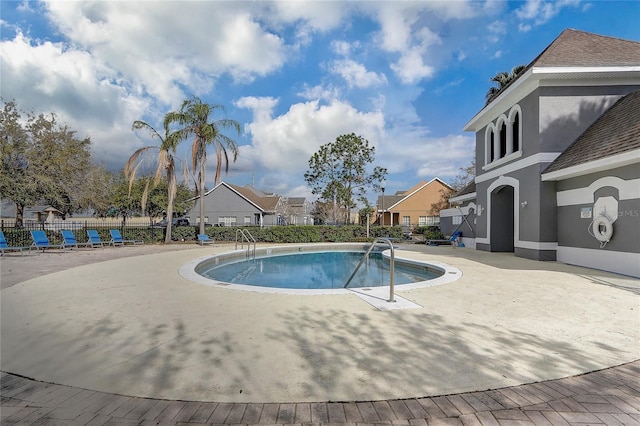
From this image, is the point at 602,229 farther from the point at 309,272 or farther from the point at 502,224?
the point at 309,272

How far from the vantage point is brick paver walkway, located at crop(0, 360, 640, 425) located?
2.23 meters

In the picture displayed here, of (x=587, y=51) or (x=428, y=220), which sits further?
(x=428, y=220)

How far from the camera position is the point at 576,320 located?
4480mm

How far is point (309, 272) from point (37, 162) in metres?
16.3

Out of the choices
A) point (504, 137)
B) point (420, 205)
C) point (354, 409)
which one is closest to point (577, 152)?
point (504, 137)

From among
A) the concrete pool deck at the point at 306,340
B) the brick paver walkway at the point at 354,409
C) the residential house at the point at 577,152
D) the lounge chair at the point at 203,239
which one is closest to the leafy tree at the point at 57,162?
the lounge chair at the point at 203,239

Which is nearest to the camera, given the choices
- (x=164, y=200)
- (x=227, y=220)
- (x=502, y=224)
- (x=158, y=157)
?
(x=502, y=224)

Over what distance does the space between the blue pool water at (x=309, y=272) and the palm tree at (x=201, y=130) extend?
25.5ft

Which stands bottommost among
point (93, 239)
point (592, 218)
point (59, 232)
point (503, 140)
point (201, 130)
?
point (93, 239)

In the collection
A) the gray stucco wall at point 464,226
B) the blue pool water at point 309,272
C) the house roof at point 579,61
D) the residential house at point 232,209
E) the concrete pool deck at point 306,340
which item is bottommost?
the blue pool water at point 309,272

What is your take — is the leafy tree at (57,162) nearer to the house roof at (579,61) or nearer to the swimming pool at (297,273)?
the swimming pool at (297,273)

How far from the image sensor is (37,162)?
16.7 m

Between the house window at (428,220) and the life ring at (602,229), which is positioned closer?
the life ring at (602,229)

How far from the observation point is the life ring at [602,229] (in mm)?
8547
